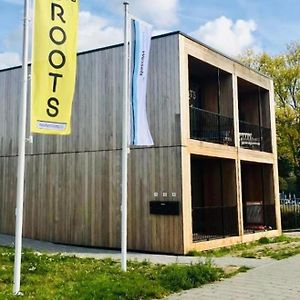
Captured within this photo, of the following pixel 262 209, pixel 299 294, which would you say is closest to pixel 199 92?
pixel 262 209

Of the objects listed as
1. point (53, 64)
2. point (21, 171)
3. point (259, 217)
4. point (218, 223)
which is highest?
point (53, 64)

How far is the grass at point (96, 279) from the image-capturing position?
→ 24.3ft

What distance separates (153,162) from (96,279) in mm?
6107

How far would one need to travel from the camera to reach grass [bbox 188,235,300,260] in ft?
42.9

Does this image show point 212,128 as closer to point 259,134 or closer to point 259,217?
point 259,134

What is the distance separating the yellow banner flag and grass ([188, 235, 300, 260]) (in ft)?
23.0

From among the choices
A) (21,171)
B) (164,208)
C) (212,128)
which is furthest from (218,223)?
(21,171)

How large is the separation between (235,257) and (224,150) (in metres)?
4.48

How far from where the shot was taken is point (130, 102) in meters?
10.5

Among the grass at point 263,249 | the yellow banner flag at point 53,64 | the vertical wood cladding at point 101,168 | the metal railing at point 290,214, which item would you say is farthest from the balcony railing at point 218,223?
the metal railing at point 290,214

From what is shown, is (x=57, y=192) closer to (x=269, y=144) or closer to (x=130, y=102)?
(x=130, y=102)

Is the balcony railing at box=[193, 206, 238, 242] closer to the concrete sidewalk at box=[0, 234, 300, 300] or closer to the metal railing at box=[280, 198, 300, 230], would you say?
the concrete sidewalk at box=[0, 234, 300, 300]

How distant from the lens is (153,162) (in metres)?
14.0

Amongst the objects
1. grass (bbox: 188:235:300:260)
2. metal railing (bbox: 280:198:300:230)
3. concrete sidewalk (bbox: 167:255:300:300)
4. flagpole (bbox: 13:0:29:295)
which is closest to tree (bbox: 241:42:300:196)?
metal railing (bbox: 280:198:300:230)
